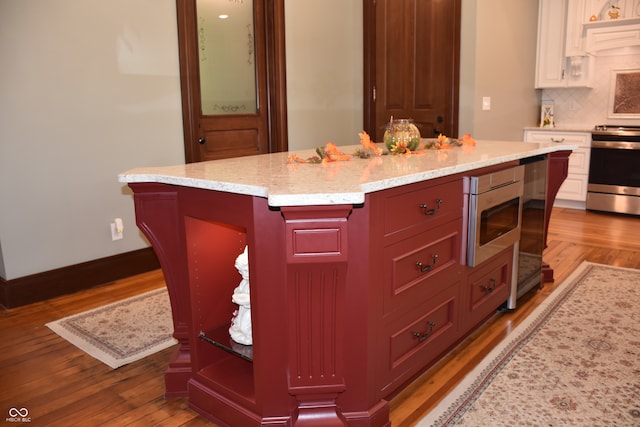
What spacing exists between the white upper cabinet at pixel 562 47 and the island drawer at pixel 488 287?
145 inches

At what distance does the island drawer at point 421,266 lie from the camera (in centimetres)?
194

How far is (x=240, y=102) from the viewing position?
4.39 metres

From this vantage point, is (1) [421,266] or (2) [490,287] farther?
(2) [490,287]

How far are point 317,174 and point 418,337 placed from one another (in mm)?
818

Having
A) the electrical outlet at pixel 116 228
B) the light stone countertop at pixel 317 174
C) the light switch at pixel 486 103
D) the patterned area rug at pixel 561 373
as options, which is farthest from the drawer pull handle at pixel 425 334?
the light switch at pixel 486 103

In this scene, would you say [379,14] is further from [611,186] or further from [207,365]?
[207,365]

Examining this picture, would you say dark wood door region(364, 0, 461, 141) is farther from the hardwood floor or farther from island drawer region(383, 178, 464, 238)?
island drawer region(383, 178, 464, 238)

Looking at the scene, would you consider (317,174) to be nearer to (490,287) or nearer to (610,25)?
(490,287)

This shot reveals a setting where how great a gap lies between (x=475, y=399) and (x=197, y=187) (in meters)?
1.36

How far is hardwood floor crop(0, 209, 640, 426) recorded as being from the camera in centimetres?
203

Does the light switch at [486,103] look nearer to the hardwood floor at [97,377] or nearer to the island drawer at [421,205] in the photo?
the hardwood floor at [97,377]

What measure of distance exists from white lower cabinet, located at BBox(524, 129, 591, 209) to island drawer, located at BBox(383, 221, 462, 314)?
389 centimetres

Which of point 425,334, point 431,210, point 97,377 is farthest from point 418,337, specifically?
point 97,377

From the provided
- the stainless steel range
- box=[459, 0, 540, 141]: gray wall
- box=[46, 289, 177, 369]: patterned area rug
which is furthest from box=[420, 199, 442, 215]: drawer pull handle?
the stainless steel range
